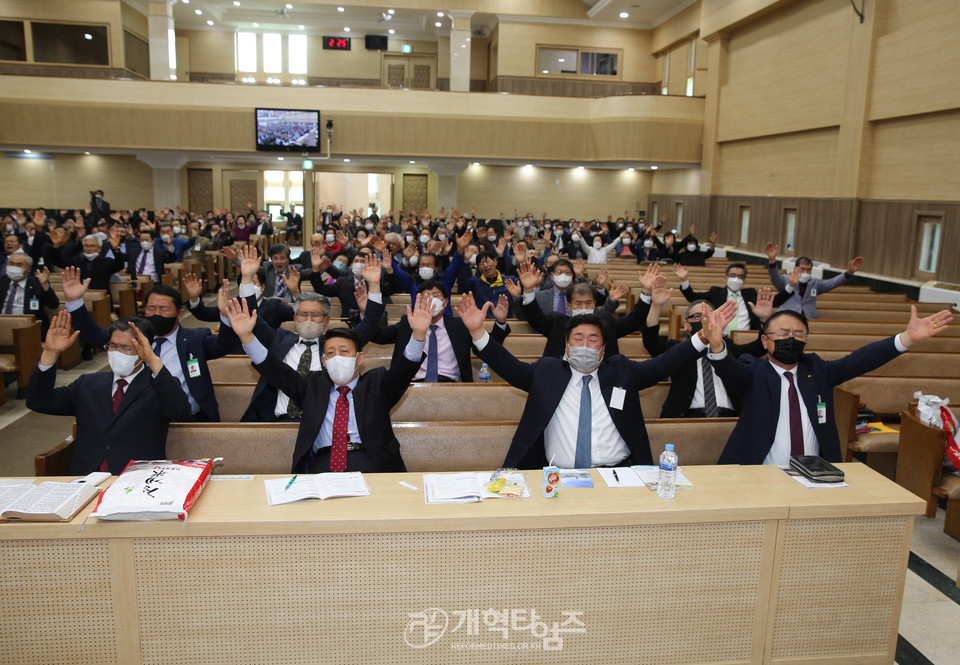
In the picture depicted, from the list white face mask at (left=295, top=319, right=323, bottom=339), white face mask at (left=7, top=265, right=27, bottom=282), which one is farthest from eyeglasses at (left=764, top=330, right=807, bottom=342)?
white face mask at (left=7, top=265, right=27, bottom=282)

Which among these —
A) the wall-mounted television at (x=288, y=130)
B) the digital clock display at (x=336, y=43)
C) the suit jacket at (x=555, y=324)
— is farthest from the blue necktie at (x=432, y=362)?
the digital clock display at (x=336, y=43)

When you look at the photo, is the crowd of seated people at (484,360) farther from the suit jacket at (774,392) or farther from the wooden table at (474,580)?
the wooden table at (474,580)

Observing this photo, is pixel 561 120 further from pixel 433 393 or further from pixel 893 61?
pixel 433 393

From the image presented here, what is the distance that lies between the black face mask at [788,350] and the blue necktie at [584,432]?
3.21 feet

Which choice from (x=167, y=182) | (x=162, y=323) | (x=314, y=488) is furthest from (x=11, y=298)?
(x=167, y=182)

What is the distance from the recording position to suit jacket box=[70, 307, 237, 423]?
4.57 meters

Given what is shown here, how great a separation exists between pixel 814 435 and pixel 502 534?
1.87m

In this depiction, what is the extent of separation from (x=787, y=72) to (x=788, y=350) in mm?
13903

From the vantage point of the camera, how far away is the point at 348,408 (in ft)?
12.0

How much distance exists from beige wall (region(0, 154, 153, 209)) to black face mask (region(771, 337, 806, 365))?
23.6 metres

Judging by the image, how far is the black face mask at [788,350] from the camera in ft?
11.6

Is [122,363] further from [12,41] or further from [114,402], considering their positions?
[12,41]

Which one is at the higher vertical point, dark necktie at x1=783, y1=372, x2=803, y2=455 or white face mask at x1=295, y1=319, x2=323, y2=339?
white face mask at x1=295, y1=319, x2=323, y2=339

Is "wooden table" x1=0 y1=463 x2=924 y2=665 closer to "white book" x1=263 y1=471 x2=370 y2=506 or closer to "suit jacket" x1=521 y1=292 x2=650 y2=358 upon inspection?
"white book" x1=263 y1=471 x2=370 y2=506
